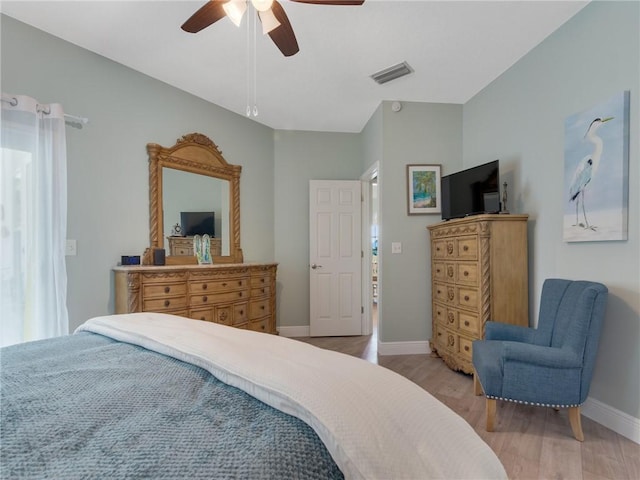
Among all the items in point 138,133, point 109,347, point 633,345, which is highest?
point 138,133

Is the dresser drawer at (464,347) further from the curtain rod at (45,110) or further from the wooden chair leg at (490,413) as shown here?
the curtain rod at (45,110)

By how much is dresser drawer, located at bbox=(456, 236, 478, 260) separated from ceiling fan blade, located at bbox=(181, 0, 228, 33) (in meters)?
2.38

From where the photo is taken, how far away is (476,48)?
269cm

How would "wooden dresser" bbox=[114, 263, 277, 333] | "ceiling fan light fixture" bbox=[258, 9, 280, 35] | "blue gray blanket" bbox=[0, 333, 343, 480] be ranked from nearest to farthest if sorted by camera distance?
"blue gray blanket" bbox=[0, 333, 343, 480] < "ceiling fan light fixture" bbox=[258, 9, 280, 35] < "wooden dresser" bbox=[114, 263, 277, 333]

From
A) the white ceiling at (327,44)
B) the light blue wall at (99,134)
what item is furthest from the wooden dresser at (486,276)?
the light blue wall at (99,134)

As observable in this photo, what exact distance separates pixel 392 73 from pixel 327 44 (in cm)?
74

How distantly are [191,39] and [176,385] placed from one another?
102 inches

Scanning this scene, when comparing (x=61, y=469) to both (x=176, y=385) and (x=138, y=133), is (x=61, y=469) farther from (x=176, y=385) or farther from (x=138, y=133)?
(x=138, y=133)

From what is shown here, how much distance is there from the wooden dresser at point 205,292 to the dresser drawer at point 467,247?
194 cm

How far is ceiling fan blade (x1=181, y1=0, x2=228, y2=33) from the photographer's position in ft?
5.68

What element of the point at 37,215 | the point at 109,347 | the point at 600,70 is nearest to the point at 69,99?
the point at 37,215

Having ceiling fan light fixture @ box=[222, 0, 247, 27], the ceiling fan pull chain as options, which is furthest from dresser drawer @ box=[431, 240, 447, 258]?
ceiling fan light fixture @ box=[222, 0, 247, 27]

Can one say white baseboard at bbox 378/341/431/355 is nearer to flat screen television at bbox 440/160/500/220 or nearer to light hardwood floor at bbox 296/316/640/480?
light hardwood floor at bbox 296/316/640/480

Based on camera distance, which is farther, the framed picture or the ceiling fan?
the framed picture
